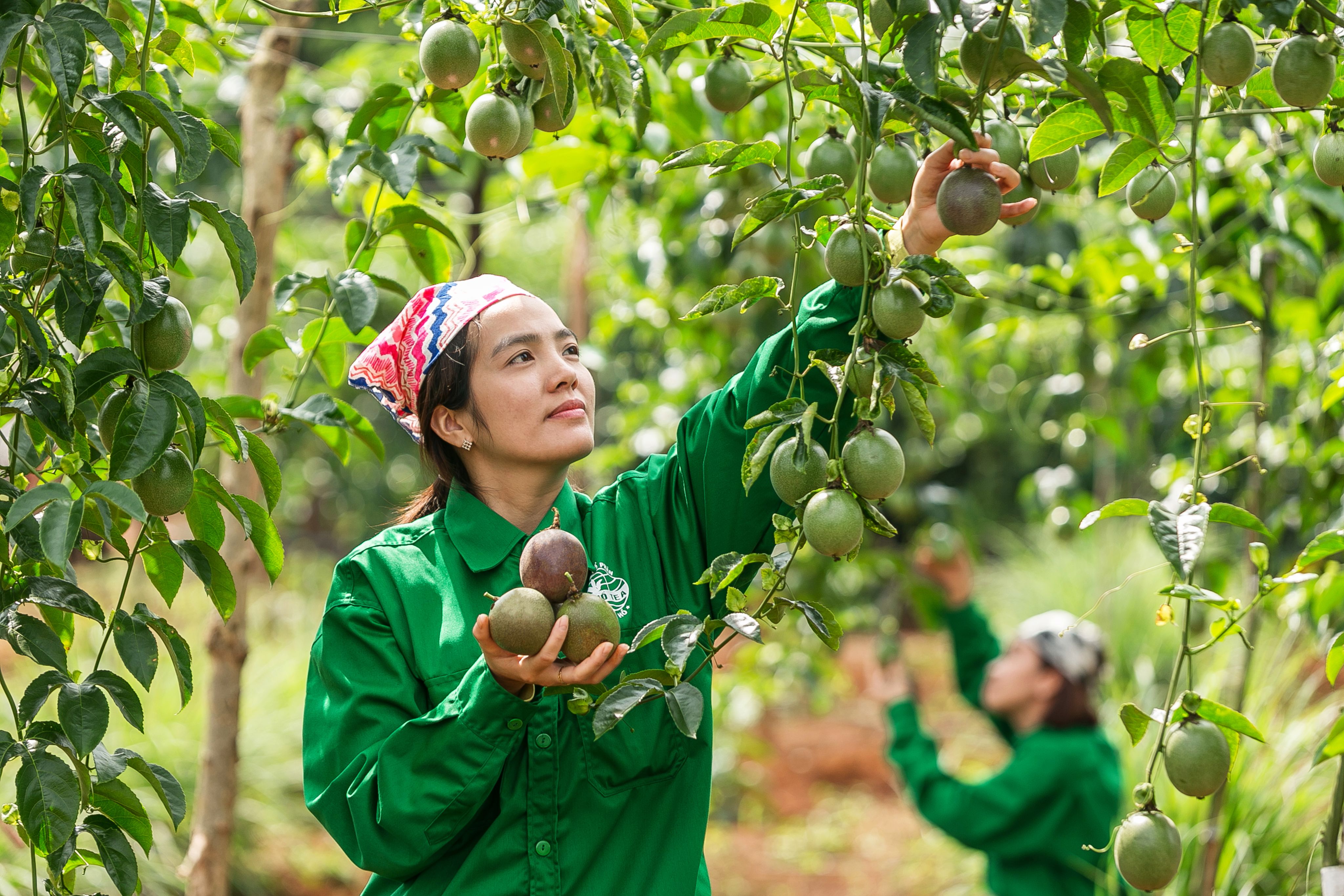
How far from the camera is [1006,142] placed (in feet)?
3.81

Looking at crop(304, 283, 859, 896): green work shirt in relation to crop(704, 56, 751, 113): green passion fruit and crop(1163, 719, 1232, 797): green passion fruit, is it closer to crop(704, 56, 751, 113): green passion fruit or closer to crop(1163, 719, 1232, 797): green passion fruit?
crop(704, 56, 751, 113): green passion fruit

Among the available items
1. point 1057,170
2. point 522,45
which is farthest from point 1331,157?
point 522,45

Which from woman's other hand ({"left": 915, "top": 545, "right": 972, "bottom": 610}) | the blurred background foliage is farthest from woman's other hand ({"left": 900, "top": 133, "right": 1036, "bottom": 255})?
woman's other hand ({"left": 915, "top": 545, "right": 972, "bottom": 610})

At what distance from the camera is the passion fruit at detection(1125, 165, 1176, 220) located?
123cm

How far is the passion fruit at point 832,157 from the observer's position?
133 centimetres

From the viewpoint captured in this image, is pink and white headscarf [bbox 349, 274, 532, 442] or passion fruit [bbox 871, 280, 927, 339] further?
pink and white headscarf [bbox 349, 274, 532, 442]

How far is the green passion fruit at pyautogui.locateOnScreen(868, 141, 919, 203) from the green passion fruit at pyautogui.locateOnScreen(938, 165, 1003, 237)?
0.18ft

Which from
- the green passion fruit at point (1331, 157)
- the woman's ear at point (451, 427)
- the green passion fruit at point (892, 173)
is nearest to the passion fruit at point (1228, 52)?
the green passion fruit at point (1331, 157)

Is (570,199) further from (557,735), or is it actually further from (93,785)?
(93,785)

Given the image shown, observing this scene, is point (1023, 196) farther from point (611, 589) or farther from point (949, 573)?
point (949, 573)

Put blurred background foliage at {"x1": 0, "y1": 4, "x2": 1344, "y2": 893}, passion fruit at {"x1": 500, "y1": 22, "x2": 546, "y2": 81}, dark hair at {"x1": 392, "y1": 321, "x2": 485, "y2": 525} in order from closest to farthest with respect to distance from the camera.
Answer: passion fruit at {"x1": 500, "y1": 22, "x2": 546, "y2": 81} → dark hair at {"x1": 392, "y1": 321, "x2": 485, "y2": 525} → blurred background foliage at {"x1": 0, "y1": 4, "x2": 1344, "y2": 893}

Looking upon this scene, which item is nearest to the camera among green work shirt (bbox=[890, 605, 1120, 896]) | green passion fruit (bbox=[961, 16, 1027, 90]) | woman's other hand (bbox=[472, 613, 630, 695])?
green passion fruit (bbox=[961, 16, 1027, 90])

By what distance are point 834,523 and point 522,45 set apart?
554mm

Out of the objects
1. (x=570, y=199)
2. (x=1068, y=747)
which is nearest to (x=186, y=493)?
(x=570, y=199)
